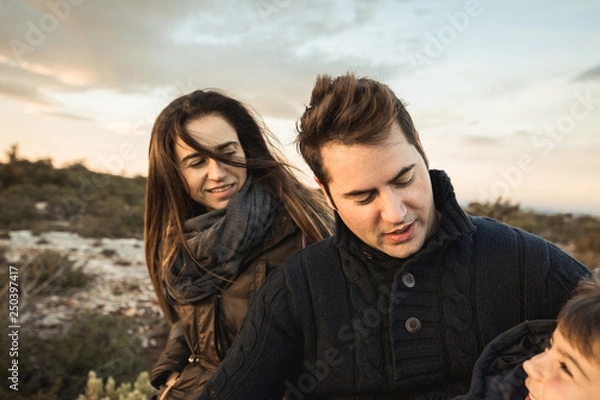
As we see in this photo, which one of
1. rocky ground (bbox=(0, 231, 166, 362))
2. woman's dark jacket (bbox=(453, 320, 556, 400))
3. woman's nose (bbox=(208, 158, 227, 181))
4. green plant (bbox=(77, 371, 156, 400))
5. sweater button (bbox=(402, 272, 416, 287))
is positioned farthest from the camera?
rocky ground (bbox=(0, 231, 166, 362))

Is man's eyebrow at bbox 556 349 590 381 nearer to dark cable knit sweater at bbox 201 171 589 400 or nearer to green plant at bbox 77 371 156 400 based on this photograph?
dark cable knit sweater at bbox 201 171 589 400

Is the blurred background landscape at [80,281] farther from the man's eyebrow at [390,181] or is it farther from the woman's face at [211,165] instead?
the man's eyebrow at [390,181]

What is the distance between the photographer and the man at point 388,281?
203 cm

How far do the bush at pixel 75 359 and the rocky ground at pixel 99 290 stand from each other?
460 mm

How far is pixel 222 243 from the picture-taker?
122 inches

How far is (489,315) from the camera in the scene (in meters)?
2.05

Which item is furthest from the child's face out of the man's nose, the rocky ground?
the rocky ground

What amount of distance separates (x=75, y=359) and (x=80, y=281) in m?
3.13

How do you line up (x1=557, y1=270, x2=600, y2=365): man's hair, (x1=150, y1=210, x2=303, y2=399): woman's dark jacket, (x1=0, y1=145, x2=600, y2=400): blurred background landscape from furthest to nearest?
(x1=0, y1=145, x2=600, y2=400): blurred background landscape → (x1=150, y1=210, x2=303, y2=399): woman's dark jacket → (x1=557, y1=270, x2=600, y2=365): man's hair

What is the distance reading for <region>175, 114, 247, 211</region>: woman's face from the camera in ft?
10.6

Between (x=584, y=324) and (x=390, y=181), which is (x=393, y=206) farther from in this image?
(x=584, y=324)

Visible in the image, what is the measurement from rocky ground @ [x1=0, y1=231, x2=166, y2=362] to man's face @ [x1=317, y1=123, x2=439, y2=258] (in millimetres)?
5080

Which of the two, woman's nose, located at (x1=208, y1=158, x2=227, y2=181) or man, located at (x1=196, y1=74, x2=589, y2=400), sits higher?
woman's nose, located at (x1=208, y1=158, x2=227, y2=181)

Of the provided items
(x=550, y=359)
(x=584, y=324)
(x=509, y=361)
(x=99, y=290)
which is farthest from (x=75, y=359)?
(x=584, y=324)
